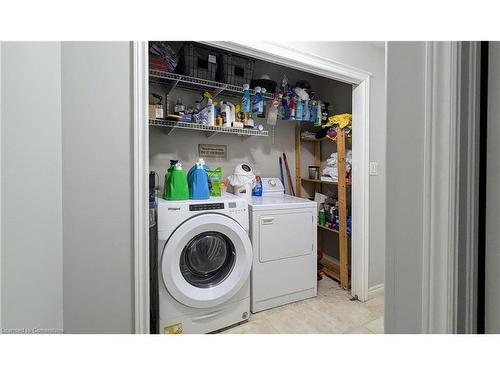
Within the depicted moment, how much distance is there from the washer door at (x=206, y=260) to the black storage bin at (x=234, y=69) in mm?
1209

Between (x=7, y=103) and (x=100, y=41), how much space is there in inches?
16.7

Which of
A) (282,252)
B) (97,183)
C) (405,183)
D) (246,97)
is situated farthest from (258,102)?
(405,183)

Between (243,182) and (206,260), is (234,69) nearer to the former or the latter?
(243,182)

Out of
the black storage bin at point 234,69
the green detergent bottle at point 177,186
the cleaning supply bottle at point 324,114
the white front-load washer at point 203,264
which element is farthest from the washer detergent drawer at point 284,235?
the black storage bin at point 234,69

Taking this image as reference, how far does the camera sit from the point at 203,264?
164 centimetres

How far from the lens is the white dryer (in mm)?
1764

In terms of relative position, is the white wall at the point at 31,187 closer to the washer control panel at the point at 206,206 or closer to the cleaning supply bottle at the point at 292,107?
the washer control panel at the point at 206,206

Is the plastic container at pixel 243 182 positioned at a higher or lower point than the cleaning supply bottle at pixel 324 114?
lower

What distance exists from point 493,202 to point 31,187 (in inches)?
55.2

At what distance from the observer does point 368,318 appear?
1.75 meters

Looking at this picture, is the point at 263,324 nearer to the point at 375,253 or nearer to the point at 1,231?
the point at 375,253

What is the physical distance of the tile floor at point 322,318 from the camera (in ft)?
5.31

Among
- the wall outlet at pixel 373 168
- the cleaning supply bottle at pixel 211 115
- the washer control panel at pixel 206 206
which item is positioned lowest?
the washer control panel at pixel 206 206
